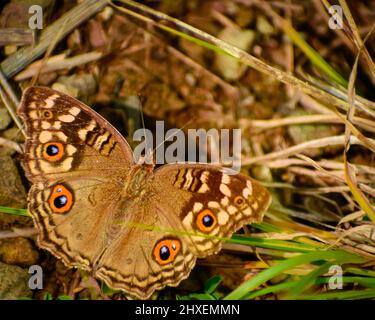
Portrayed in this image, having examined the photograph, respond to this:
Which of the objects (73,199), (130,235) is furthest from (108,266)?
(73,199)

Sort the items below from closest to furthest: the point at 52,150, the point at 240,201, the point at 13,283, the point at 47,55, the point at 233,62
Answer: the point at 240,201 → the point at 52,150 → the point at 13,283 → the point at 47,55 → the point at 233,62

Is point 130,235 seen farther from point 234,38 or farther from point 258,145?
point 234,38

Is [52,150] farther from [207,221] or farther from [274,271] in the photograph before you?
[274,271]

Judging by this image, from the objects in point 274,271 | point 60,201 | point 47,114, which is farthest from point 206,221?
point 47,114

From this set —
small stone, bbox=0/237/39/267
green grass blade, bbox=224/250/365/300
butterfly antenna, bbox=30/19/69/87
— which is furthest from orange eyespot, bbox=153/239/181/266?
butterfly antenna, bbox=30/19/69/87

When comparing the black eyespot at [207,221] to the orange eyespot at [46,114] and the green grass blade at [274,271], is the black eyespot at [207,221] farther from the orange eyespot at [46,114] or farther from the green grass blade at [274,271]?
the orange eyespot at [46,114]

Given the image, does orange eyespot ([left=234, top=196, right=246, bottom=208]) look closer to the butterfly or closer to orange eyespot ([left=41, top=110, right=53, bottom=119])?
the butterfly

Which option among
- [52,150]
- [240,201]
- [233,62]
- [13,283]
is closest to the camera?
[240,201]
